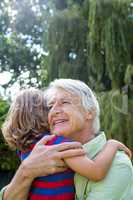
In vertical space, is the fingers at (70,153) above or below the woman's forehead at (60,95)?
below

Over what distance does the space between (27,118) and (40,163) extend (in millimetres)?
162

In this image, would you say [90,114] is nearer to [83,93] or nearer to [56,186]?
[83,93]

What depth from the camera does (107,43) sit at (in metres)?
8.34

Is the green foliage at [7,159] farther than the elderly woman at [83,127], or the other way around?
the green foliage at [7,159]

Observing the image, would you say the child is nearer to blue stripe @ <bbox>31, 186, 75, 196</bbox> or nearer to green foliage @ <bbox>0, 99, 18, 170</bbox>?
blue stripe @ <bbox>31, 186, 75, 196</bbox>

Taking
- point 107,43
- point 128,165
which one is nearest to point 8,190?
point 128,165

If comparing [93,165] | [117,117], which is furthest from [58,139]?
[117,117]

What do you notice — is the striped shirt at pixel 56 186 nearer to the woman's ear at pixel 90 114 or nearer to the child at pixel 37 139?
the child at pixel 37 139

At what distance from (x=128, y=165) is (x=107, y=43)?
685 cm

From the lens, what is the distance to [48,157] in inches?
65.1

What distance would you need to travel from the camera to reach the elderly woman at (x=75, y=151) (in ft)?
5.19

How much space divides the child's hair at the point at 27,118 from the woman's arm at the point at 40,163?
0.07 metres

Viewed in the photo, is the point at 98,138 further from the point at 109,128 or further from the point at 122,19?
the point at 122,19

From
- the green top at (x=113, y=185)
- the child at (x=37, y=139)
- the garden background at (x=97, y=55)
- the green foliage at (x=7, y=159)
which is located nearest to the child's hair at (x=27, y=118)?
the child at (x=37, y=139)
